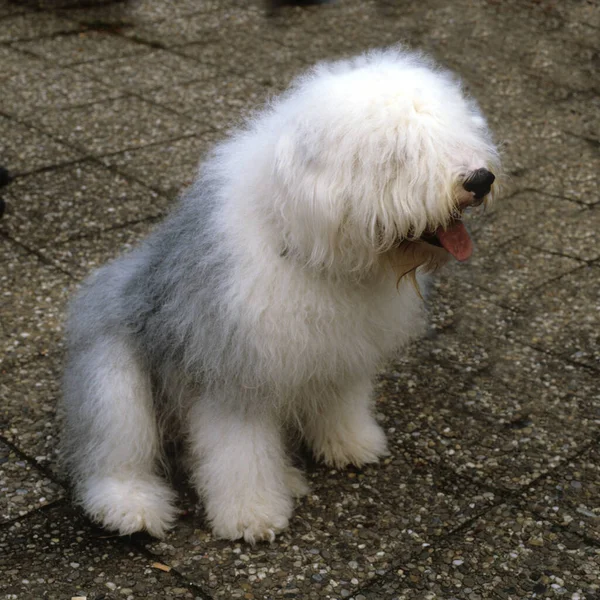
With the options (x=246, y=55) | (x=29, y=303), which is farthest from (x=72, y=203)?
(x=246, y=55)

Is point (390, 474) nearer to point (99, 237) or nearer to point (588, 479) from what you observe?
point (588, 479)

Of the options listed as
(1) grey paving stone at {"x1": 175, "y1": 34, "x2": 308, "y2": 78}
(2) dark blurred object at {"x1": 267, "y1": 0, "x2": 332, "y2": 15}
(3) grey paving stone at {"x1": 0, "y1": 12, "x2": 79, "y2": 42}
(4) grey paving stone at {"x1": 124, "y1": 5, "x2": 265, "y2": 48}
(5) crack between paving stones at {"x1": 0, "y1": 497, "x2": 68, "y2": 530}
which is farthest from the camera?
(2) dark blurred object at {"x1": 267, "y1": 0, "x2": 332, "y2": 15}

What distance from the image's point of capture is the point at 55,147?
5.59 metres

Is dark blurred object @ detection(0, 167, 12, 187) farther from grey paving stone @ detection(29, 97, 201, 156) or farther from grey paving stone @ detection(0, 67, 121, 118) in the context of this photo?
grey paving stone @ detection(0, 67, 121, 118)

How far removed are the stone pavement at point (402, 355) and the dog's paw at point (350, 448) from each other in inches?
1.8

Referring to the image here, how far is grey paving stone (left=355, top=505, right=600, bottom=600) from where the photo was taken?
283 centimetres

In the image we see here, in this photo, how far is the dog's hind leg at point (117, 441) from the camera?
2.96 m

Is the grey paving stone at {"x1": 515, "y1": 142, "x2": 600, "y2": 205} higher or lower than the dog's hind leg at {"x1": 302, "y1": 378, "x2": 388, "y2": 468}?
lower

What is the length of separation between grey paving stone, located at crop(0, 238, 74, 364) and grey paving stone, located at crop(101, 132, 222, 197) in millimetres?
956

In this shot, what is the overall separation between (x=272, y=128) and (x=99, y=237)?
2186 mm

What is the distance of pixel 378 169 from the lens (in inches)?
97.4

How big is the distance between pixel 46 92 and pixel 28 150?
95 cm

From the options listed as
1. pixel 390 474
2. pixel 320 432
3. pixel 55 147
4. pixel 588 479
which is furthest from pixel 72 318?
pixel 55 147

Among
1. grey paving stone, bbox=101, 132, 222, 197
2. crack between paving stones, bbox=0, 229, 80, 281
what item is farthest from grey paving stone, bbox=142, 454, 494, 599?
grey paving stone, bbox=101, 132, 222, 197
